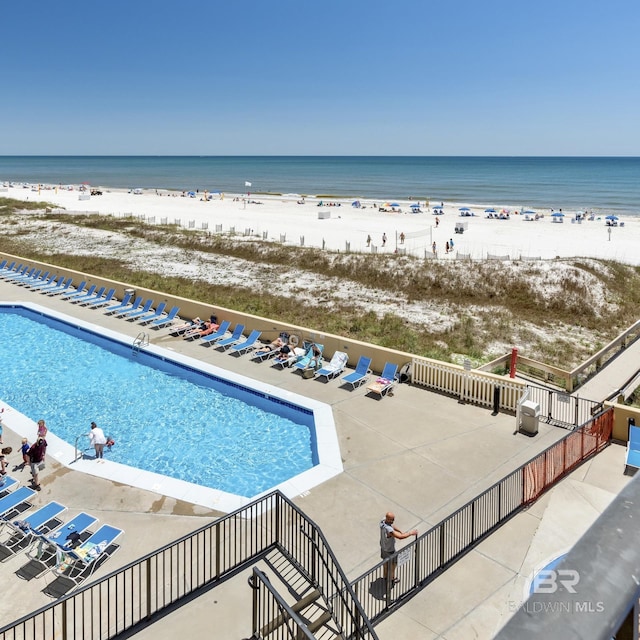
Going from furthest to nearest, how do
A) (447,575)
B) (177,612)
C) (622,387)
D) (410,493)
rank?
(622,387) → (410,493) → (447,575) → (177,612)

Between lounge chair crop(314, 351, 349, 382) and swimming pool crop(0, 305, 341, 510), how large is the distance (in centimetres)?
162

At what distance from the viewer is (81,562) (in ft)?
27.0

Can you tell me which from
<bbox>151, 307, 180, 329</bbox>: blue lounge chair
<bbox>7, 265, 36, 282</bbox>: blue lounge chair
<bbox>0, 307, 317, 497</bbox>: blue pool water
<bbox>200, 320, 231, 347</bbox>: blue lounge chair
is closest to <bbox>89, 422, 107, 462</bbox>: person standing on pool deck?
<bbox>0, 307, 317, 497</bbox>: blue pool water

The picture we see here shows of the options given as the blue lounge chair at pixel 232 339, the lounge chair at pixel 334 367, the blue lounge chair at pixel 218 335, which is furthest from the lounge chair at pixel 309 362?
the blue lounge chair at pixel 218 335

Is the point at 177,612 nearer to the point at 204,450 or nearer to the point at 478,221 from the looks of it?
the point at 204,450

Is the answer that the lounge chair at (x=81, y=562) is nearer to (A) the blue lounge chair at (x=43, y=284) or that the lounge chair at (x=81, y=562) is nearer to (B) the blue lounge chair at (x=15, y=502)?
(B) the blue lounge chair at (x=15, y=502)

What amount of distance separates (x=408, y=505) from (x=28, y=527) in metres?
6.40

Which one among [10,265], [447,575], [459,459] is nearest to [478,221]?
[10,265]

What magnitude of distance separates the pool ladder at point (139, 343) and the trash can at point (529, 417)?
12694 millimetres

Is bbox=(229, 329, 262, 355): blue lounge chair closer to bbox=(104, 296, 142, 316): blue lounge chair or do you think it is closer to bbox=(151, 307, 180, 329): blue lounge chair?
bbox=(151, 307, 180, 329): blue lounge chair

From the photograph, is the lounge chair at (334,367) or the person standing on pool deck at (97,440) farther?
the lounge chair at (334,367)

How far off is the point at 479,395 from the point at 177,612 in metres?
9.70

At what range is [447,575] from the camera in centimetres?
816

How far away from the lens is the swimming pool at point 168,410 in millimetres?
12562
